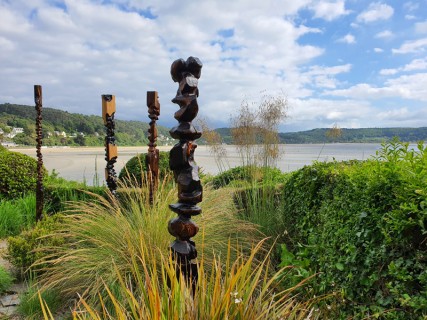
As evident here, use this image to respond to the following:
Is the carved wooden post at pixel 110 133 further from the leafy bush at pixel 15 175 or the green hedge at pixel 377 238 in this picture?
the green hedge at pixel 377 238

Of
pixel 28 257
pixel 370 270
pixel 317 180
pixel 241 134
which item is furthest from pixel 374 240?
pixel 28 257

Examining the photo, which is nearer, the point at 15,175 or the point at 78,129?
the point at 15,175

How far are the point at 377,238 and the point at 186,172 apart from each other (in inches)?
46.7

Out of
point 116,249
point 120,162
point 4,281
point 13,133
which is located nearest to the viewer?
point 116,249

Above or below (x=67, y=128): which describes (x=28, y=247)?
below

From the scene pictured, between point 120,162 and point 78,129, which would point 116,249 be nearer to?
point 120,162

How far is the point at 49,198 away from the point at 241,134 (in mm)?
4234

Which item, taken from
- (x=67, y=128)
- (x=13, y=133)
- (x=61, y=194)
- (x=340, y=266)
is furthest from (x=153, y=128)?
(x=67, y=128)

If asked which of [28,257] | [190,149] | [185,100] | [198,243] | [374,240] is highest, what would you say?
[185,100]

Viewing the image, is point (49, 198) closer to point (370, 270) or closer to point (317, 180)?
point (317, 180)

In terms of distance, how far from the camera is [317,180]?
3.28m

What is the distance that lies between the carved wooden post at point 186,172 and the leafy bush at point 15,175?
247 inches

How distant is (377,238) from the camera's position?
6.87 ft

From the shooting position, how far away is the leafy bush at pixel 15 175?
24.9 ft
